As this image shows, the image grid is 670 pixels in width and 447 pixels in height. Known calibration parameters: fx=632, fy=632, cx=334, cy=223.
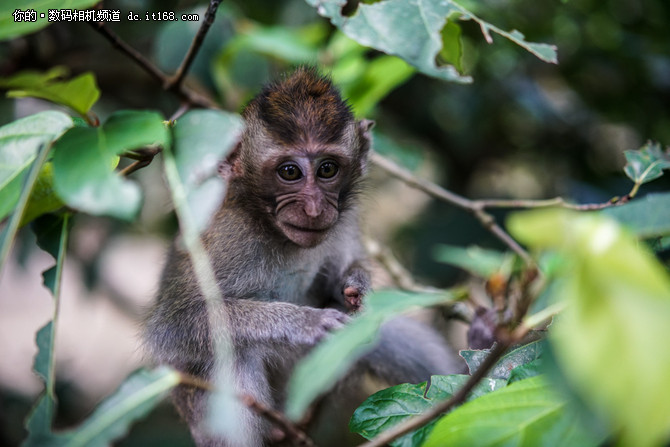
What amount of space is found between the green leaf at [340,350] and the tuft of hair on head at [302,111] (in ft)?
5.97

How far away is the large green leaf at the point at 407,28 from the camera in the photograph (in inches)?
79.9

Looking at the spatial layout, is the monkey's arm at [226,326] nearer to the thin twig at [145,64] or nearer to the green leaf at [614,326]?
the thin twig at [145,64]

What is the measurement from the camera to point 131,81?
5391 mm

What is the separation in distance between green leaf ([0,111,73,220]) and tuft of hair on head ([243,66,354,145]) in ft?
4.55

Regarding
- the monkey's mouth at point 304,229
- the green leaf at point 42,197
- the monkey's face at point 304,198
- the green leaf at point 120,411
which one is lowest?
the monkey's mouth at point 304,229

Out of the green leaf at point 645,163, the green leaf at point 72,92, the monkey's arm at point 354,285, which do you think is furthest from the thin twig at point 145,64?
the green leaf at point 645,163

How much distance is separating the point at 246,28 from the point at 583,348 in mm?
4150

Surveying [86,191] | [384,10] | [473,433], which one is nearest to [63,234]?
[86,191]

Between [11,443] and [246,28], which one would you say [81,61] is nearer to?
[246,28]

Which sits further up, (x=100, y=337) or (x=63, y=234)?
(x=63, y=234)

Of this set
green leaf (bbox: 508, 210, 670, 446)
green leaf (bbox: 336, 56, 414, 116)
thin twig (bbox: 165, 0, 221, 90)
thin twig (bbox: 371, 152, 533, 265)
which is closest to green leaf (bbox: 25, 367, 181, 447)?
green leaf (bbox: 508, 210, 670, 446)

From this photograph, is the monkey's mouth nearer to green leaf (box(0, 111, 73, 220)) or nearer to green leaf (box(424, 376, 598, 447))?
green leaf (box(0, 111, 73, 220))

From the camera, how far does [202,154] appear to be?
1519 mm

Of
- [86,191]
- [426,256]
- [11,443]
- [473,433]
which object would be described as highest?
[86,191]
